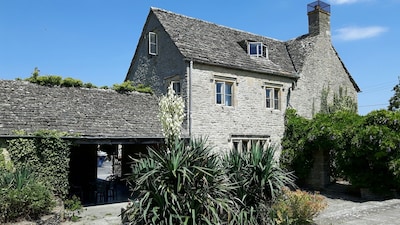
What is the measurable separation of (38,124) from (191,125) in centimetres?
624

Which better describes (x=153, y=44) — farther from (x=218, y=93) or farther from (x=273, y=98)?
(x=273, y=98)

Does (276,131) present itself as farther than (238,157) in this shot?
Yes

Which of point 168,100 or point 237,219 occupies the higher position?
point 168,100

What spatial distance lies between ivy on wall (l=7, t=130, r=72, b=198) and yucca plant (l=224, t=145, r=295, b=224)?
21.2 feet

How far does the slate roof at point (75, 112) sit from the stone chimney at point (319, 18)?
11.9m

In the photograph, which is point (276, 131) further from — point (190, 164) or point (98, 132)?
point (190, 164)

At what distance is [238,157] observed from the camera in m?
8.67

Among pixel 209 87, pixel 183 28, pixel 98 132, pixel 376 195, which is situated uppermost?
pixel 183 28

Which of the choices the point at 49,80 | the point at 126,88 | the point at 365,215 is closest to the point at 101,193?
the point at 126,88

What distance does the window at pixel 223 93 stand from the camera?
1641 centimetres

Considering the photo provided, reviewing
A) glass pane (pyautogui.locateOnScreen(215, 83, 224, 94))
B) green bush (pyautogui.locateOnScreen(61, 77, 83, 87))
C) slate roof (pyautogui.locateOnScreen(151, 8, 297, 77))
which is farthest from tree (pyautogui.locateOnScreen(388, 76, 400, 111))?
green bush (pyautogui.locateOnScreen(61, 77, 83, 87))

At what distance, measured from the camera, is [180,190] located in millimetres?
7199

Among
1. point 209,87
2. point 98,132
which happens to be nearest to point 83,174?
point 98,132

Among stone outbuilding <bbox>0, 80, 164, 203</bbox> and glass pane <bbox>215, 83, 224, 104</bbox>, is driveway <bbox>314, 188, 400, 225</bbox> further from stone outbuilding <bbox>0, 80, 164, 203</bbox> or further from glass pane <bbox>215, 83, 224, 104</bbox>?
glass pane <bbox>215, 83, 224, 104</bbox>
